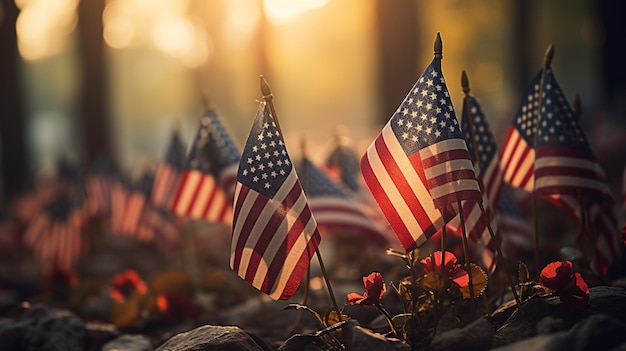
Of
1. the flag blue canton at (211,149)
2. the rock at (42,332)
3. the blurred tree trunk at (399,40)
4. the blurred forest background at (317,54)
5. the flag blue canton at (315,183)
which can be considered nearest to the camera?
the rock at (42,332)

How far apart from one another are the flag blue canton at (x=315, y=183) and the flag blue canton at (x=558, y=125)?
7.06ft

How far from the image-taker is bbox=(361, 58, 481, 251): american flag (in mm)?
5117

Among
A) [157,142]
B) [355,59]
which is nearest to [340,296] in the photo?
[355,59]

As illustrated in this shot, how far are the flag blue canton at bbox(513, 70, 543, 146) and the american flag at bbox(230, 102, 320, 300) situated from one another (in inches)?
85.8

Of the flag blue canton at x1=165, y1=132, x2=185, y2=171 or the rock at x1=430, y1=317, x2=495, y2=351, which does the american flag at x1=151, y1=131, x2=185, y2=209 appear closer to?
the flag blue canton at x1=165, y1=132, x2=185, y2=171

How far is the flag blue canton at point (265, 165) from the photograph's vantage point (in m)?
5.36

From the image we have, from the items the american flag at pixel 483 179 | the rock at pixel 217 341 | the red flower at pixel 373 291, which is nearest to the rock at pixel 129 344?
the rock at pixel 217 341

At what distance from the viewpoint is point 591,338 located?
Answer: 4.46m

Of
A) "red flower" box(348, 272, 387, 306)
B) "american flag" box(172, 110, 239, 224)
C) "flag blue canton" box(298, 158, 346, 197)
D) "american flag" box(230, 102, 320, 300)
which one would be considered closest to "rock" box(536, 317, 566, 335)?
"red flower" box(348, 272, 387, 306)

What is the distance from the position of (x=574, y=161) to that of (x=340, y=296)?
2.90 metres

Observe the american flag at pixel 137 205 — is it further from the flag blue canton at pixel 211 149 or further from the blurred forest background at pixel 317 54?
the flag blue canton at pixel 211 149

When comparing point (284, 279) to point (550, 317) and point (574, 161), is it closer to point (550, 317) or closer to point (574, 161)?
point (550, 317)

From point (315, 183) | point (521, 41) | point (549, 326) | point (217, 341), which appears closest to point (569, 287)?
point (549, 326)

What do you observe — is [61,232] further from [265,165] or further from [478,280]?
[478,280]
